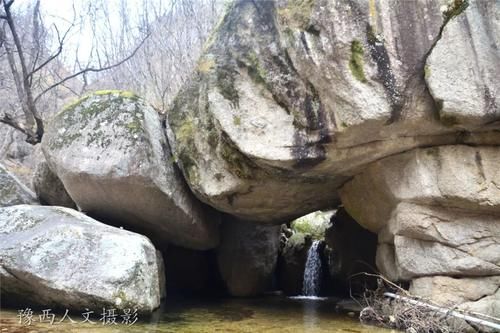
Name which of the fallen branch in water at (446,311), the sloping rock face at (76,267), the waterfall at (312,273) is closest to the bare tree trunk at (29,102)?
the sloping rock face at (76,267)

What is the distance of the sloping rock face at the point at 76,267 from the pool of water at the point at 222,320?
265 mm

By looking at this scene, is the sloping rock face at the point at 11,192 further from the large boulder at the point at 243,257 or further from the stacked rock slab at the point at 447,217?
the stacked rock slab at the point at 447,217

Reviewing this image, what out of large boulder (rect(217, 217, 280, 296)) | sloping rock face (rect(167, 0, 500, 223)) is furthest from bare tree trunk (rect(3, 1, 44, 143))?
large boulder (rect(217, 217, 280, 296))

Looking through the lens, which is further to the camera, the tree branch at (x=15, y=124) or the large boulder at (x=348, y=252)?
the large boulder at (x=348, y=252)

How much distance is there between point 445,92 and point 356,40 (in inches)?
50.0

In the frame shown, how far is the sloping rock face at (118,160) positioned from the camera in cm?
800

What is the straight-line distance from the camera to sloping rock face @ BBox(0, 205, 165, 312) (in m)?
6.36

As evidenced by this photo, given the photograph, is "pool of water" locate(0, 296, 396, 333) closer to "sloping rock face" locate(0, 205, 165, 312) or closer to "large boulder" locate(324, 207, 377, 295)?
"sloping rock face" locate(0, 205, 165, 312)

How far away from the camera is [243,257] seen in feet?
38.0

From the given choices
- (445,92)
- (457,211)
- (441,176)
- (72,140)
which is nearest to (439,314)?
(457,211)

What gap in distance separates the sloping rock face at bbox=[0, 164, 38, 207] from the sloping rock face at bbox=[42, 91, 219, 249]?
1.50 m

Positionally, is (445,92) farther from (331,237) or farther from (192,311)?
(331,237)

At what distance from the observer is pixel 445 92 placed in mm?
5781

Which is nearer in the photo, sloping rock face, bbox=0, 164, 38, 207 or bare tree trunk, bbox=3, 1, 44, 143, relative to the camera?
sloping rock face, bbox=0, 164, 38, 207
